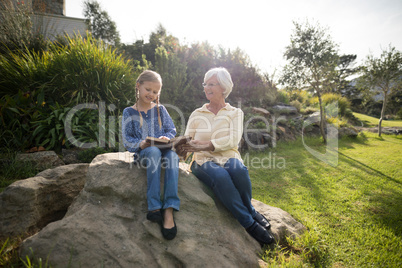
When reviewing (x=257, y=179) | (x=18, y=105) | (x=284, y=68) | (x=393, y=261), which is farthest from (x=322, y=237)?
(x=284, y=68)

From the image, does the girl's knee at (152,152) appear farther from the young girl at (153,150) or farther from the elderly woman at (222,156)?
the elderly woman at (222,156)

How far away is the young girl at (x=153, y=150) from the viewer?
6.25ft

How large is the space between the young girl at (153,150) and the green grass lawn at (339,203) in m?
1.13

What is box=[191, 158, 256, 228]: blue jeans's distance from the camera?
2.15m

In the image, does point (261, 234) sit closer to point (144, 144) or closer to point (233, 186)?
point (233, 186)

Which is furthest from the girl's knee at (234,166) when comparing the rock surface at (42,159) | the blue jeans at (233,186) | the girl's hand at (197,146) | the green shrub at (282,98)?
the green shrub at (282,98)

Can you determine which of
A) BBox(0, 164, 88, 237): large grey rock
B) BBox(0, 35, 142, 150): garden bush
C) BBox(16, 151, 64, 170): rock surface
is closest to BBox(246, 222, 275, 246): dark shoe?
BBox(0, 164, 88, 237): large grey rock

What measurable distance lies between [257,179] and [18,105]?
5457 millimetres

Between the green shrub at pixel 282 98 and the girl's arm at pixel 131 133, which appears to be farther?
the green shrub at pixel 282 98

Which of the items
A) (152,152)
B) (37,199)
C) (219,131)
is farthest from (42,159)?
(219,131)

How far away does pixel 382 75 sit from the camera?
9.74 metres

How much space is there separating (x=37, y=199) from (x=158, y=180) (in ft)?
4.48

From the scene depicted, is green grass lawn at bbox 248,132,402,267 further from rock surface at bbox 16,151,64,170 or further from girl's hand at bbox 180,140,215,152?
rock surface at bbox 16,151,64,170

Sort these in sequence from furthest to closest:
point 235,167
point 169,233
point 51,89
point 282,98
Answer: point 282,98 → point 51,89 → point 235,167 → point 169,233
